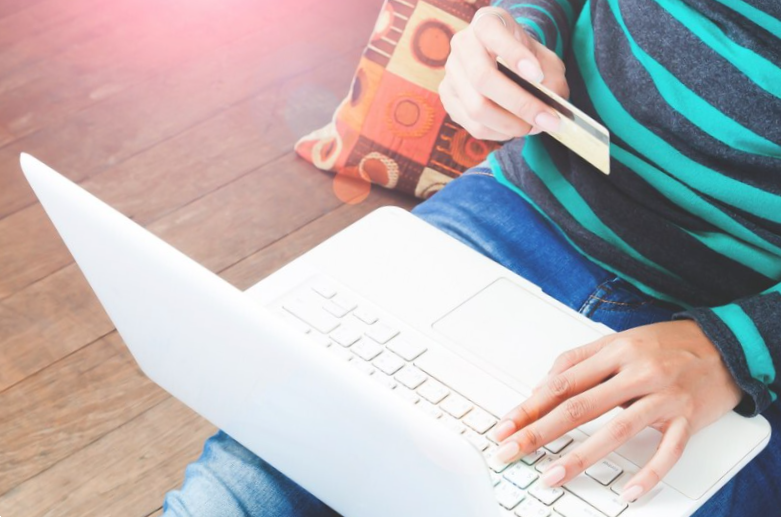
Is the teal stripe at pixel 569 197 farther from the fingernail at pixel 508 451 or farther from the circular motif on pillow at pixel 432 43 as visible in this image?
the circular motif on pillow at pixel 432 43

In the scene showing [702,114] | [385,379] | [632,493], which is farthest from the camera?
[702,114]

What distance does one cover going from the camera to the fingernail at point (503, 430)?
0.78 meters

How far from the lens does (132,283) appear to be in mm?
691

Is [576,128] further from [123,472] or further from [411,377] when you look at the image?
[123,472]

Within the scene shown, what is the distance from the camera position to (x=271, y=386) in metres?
0.63

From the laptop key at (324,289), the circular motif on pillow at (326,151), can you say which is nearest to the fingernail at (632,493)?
the laptop key at (324,289)

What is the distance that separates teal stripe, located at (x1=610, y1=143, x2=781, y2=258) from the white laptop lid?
466mm

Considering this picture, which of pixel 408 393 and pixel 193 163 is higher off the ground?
pixel 408 393

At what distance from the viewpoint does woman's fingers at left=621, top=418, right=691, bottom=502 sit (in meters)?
0.74

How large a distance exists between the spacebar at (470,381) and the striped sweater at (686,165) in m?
0.20

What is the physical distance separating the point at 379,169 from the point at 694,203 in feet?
2.71

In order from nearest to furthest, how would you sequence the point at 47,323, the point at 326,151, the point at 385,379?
the point at 385,379 < the point at 47,323 < the point at 326,151

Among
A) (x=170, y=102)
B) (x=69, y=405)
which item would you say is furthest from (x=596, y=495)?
(x=170, y=102)

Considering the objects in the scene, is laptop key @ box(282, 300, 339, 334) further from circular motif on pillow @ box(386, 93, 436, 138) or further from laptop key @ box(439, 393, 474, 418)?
circular motif on pillow @ box(386, 93, 436, 138)
